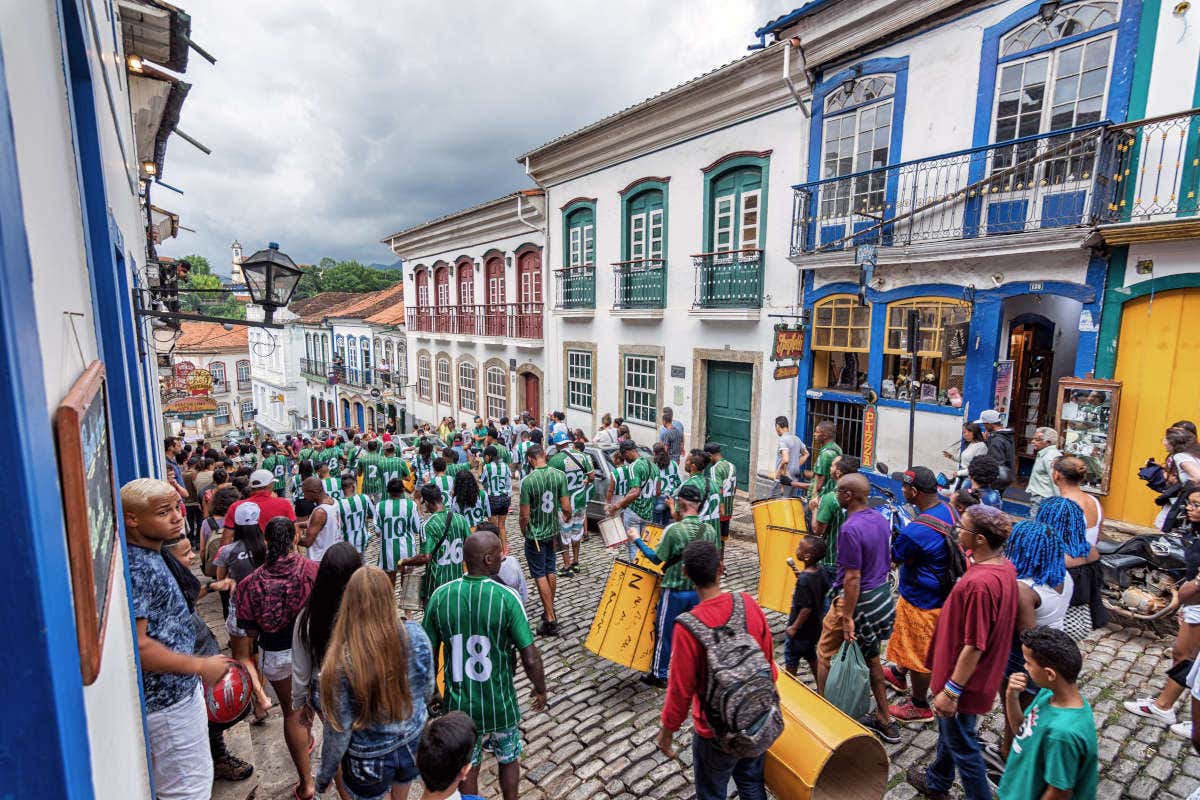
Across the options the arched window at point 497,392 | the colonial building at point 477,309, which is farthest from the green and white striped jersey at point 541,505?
the arched window at point 497,392

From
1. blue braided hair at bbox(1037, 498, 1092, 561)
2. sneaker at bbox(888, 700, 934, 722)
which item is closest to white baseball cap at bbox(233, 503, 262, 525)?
sneaker at bbox(888, 700, 934, 722)

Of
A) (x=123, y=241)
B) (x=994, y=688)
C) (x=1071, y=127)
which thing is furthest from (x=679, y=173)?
(x=994, y=688)

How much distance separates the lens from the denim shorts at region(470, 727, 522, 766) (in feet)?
11.1

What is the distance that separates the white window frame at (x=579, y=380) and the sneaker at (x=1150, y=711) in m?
12.1

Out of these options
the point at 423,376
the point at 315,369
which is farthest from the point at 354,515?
the point at 315,369

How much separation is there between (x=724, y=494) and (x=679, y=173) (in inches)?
325

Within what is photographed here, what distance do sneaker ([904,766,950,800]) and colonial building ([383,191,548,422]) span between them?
568 inches

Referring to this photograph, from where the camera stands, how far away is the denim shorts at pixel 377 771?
2818 millimetres

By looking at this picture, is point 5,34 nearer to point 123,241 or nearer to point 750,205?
point 123,241

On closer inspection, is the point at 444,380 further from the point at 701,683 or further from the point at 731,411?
the point at 701,683

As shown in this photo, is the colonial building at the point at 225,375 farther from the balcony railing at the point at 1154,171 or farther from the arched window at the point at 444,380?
the balcony railing at the point at 1154,171

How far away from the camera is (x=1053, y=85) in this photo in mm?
7613

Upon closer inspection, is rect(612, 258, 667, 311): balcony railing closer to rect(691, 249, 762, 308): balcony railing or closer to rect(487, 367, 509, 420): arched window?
rect(691, 249, 762, 308): balcony railing

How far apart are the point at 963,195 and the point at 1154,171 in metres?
2.02
